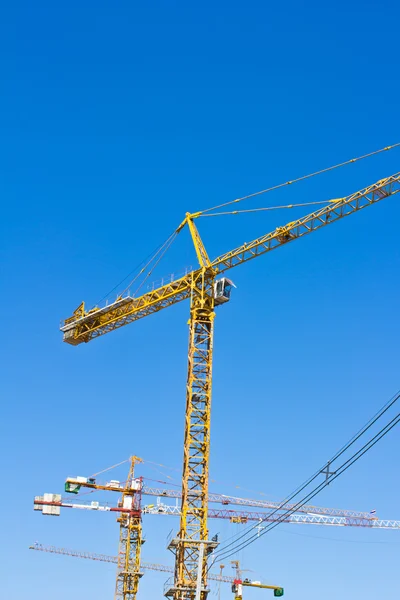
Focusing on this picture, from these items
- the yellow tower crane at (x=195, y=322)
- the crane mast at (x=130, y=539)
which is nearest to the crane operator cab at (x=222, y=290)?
the yellow tower crane at (x=195, y=322)

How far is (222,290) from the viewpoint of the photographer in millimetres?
63781

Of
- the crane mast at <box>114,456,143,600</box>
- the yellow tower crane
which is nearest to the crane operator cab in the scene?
the yellow tower crane

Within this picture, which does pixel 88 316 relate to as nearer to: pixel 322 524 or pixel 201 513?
pixel 201 513

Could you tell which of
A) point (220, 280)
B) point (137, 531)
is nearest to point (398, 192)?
point (220, 280)

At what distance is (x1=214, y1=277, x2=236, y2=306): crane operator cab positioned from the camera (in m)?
63.8

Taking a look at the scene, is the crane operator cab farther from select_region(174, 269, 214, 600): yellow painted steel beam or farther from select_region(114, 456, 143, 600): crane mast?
select_region(114, 456, 143, 600): crane mast

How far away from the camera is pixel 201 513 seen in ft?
189

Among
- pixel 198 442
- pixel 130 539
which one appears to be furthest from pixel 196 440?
pixel 130 539

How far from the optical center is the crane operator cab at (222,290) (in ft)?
209

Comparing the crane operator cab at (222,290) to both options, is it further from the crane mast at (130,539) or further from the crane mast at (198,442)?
the crane mast at (130,539)

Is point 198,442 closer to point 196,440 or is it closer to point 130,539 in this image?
point 196,440

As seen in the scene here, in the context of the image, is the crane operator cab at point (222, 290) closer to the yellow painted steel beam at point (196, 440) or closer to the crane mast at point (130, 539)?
the yellow painted steel beam at point (196, 440)

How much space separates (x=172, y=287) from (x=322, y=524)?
108 metres

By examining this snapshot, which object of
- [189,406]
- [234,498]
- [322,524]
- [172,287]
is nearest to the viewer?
[189,406]
